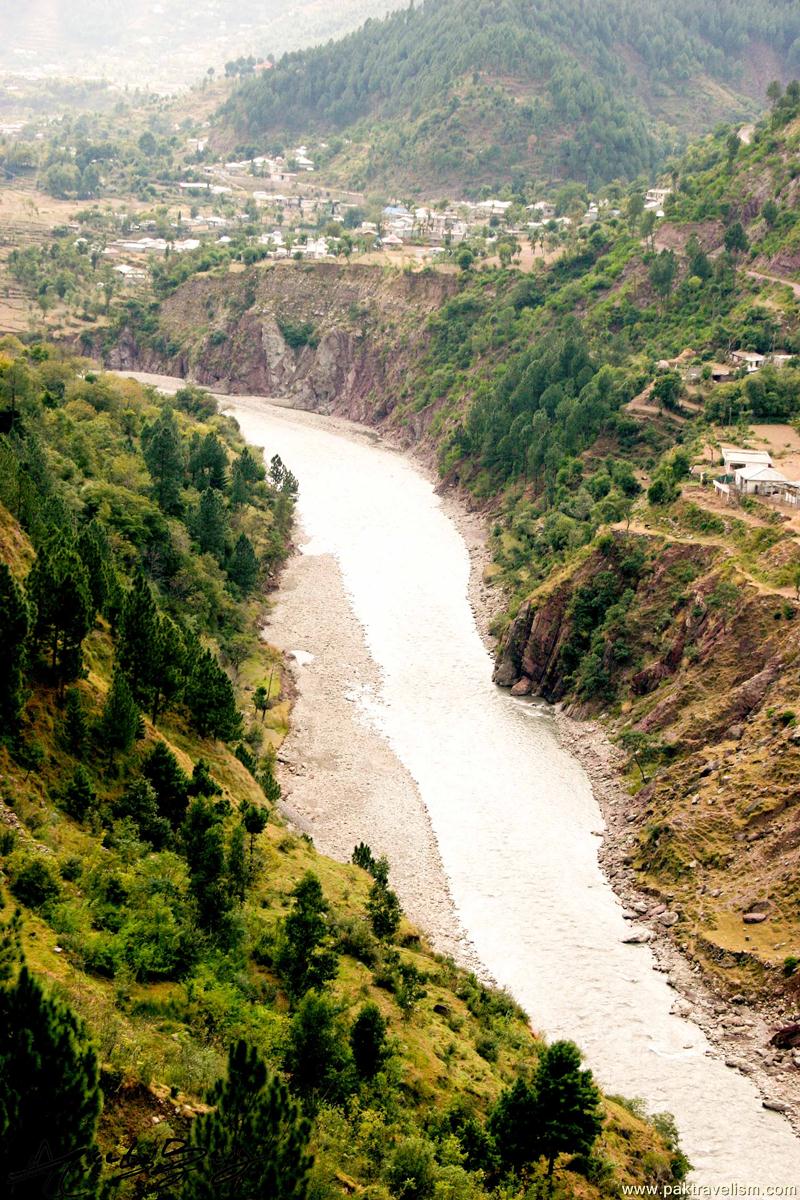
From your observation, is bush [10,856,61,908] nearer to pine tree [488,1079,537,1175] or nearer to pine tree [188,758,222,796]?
pine tree [188,758,222,796]

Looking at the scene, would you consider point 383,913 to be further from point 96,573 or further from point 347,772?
point 347,772


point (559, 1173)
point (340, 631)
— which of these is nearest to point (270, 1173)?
point (559, 1173)

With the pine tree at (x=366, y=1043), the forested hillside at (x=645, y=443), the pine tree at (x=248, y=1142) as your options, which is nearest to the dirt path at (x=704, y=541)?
the forested hillside at (x=645, y=443)

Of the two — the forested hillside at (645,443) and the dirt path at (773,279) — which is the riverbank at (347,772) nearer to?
the forested hillside at (645,443)

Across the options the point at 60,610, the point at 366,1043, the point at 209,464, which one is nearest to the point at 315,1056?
the point at 366,1043

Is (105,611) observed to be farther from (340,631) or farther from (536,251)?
(536,251)

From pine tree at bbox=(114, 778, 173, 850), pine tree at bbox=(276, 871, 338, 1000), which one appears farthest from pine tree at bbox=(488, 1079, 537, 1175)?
pine tree at bbox=(114, 778, 173, 850)
